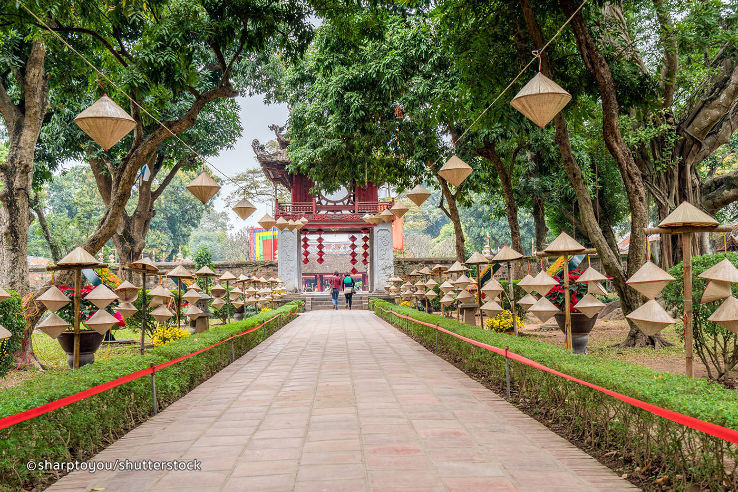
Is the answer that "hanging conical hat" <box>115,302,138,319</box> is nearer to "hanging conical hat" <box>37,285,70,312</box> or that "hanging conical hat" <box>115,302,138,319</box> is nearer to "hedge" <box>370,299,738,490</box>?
"hanging conical hat" <box>37,285,70,312</box>

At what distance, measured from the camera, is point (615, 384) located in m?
3.65

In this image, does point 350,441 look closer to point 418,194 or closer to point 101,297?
point 101,297

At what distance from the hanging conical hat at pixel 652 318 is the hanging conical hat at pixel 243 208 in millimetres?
8419

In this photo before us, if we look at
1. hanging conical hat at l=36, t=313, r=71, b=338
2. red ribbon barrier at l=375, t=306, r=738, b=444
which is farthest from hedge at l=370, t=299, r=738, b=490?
hanging conical hat at l=36, t=313, r=71, b=338

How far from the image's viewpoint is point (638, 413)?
11.1 ft

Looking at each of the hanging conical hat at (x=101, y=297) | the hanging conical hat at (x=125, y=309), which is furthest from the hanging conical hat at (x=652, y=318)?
the hanging conical hat at (x=125, y=309)

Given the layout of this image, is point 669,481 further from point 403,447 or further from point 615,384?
point 403,447

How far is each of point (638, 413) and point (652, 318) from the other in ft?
4.79

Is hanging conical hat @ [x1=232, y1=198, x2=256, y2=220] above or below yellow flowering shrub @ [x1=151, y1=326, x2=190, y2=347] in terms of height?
above

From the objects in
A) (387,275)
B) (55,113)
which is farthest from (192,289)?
(387,275)

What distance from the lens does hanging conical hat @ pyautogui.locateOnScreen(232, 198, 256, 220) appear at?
1121cm

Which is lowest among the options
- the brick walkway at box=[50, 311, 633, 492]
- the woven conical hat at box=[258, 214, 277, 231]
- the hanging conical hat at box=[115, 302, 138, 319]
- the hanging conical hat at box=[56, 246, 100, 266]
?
the brick walkway at box=[50, 311, 633, 492]

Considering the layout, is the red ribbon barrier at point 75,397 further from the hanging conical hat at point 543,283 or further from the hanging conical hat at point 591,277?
the hanging conical hat at point 591,277

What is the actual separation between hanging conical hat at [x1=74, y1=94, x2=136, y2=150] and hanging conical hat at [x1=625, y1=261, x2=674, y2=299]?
548 centimetres
